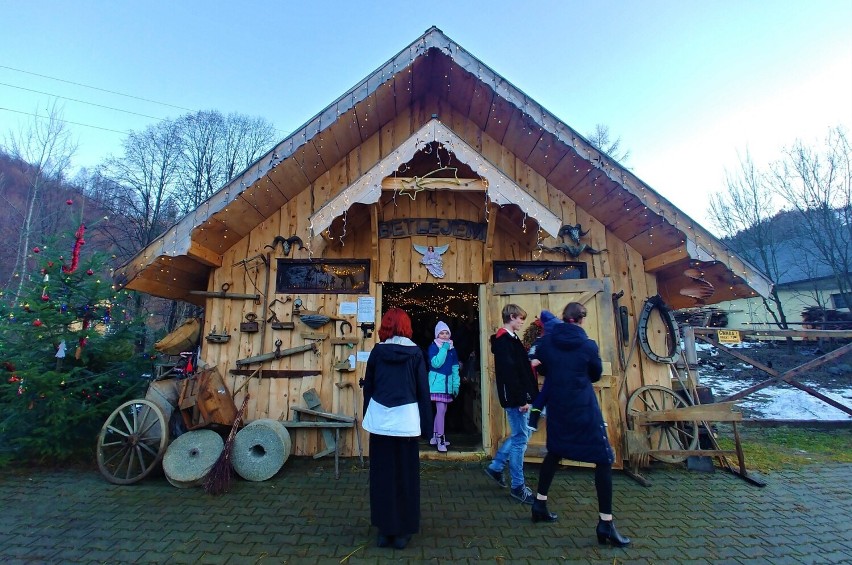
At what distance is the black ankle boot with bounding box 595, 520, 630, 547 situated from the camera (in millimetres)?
3189

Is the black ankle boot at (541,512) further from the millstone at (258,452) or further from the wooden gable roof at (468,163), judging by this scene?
the wooden gable roof at (468,163)

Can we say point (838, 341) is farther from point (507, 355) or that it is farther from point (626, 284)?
point (507, 355)

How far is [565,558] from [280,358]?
4.22 meters

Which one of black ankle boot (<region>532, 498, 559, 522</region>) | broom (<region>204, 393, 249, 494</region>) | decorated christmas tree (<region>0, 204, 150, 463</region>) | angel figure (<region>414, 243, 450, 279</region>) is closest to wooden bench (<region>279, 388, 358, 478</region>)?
broom (<region>204, 393, 249, 494</region>)

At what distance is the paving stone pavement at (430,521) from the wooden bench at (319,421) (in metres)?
0.37

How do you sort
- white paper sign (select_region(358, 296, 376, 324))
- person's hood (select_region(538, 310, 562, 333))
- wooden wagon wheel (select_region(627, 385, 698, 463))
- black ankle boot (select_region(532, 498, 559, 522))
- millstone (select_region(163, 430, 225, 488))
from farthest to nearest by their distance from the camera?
white paper sign (select_region(358, 296, 376, 324)) → wooden wagon wheel (select_region(627, 385, 698, 463)) → millstone (select_region(163, 430, 225, 488)) → person's hood (select_region(538, 310, 562, 333)) → black ankle boot (select_region(532, 498, 559, 522))

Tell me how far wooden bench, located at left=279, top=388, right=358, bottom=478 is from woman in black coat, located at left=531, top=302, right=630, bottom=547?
2.72 meters

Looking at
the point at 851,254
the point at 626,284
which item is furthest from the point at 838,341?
the point at 626,284

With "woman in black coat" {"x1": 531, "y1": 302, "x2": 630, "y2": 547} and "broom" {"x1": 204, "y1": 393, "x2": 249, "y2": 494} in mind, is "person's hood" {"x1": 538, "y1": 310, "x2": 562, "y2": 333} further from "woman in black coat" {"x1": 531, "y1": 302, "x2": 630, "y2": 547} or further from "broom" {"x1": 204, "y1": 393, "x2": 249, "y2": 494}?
"broom" {"x1": 204, "y1": 393, "x2": 249, "y2": 494}

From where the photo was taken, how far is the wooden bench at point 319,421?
5262mm

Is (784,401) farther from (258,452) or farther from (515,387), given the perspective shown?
(258,452)

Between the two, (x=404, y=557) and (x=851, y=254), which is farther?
(x=851, y=254)

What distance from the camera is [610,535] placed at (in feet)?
10.5

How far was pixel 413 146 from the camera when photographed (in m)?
5.00
